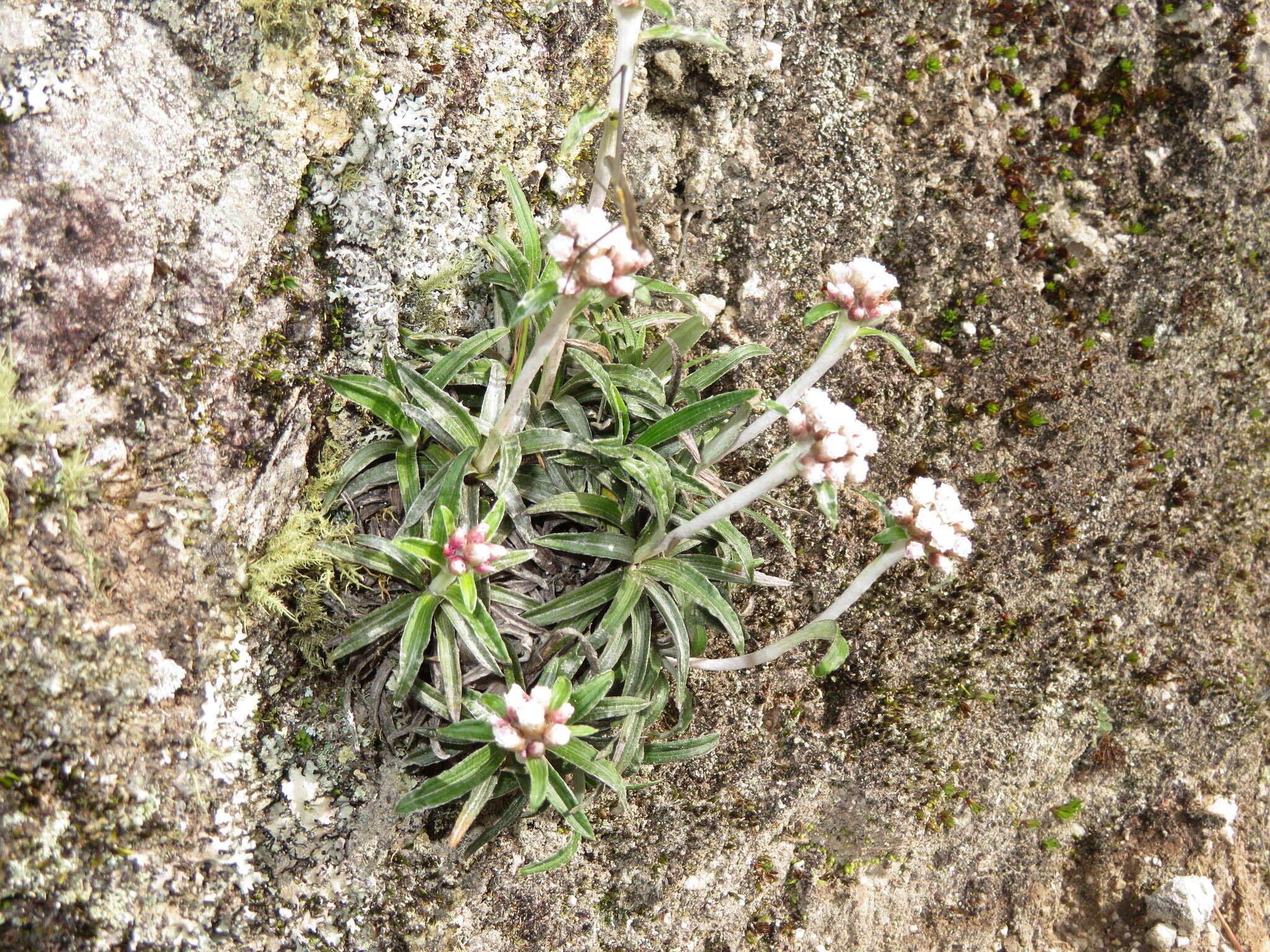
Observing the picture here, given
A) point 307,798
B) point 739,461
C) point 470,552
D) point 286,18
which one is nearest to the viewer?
point 470,552

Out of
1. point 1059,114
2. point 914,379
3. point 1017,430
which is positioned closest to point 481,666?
point 914,379

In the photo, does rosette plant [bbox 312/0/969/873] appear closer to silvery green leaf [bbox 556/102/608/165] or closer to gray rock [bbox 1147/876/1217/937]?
silvery green leaf [bbox 556/102/608/165]

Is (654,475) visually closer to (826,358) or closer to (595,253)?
(826,358)

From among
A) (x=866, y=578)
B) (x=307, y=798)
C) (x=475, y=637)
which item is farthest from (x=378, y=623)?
(x=866, y=578)

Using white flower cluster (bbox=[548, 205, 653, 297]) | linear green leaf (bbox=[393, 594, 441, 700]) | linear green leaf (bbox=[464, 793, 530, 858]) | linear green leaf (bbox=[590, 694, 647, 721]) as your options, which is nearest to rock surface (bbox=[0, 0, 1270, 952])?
linear green leaf (bbox=[464, 793, 530, 858])

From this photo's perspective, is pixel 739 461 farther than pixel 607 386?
Yes

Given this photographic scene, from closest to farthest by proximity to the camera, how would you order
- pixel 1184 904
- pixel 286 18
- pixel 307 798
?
pixel 286 18
pixel 307 798
pixel 1184 904

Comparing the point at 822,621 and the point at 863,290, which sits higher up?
the point at 863,290

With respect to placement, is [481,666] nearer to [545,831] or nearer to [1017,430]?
[545,831]

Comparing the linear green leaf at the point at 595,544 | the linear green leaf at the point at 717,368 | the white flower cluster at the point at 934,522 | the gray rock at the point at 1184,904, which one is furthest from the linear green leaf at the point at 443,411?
the gray rock at the point at 1184,904
